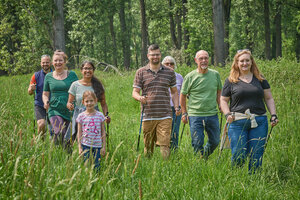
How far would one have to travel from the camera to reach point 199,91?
5.99 metres

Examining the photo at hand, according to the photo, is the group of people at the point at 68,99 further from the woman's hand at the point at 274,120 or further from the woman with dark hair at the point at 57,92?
the woman's hand at the point at 274,120

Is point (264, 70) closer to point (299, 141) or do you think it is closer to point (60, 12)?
point (299, 141)

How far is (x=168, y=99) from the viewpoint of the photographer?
5.89 meters

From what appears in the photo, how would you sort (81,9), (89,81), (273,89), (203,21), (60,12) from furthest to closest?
(203,21), (81,9), (60,12), (273,89), (89,81)

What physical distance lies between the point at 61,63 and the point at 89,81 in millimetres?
676

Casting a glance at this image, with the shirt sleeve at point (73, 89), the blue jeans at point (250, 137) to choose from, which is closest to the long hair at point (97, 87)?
the shirt sleeve at point (73, 89)

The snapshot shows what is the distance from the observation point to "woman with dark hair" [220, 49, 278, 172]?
4.99 meters

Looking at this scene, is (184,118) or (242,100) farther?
(184,118)

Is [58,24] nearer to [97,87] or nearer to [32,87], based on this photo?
[32,87]

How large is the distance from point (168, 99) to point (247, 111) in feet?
4.72

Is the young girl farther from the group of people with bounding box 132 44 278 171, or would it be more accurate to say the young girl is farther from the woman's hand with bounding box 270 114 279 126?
the woman's hand with bounding box 270 114 279 126

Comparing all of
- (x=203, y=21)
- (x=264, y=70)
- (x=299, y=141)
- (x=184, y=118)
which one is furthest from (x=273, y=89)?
(x=203, y=21)

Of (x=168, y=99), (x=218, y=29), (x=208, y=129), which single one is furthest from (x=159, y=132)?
(x=218, y=29)

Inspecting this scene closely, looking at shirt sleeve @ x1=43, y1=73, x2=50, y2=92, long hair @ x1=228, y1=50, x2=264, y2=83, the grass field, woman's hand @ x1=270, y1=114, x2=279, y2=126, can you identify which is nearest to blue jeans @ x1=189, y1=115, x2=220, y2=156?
the grass field
